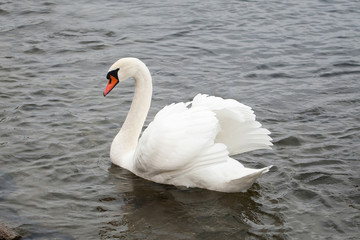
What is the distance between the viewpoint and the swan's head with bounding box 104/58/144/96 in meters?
7.16

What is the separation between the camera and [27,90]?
9.01m

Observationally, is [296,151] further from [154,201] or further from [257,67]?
[257,67]

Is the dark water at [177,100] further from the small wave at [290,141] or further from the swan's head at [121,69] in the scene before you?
the swan's head at [121,69]

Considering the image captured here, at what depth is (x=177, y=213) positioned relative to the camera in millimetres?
6020

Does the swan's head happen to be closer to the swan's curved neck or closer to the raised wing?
the swan's curved neck

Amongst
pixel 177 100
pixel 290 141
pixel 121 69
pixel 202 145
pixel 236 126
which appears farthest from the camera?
pixel 177 100

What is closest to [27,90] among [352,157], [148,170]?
[148,170]

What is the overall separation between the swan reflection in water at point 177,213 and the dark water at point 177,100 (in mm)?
17

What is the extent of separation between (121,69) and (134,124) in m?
0.61

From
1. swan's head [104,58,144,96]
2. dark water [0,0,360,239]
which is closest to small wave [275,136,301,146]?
dark water [0,0,360,239]

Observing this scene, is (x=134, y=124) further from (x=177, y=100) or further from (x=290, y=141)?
(x=290, y=141)

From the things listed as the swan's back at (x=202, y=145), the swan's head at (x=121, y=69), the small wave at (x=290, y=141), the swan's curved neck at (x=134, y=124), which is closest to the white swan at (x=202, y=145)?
the swan's back at (x=202, y=145)

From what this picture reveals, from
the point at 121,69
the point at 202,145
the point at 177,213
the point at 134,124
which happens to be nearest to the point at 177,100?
the point at 134,124

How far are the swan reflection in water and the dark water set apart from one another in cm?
2
